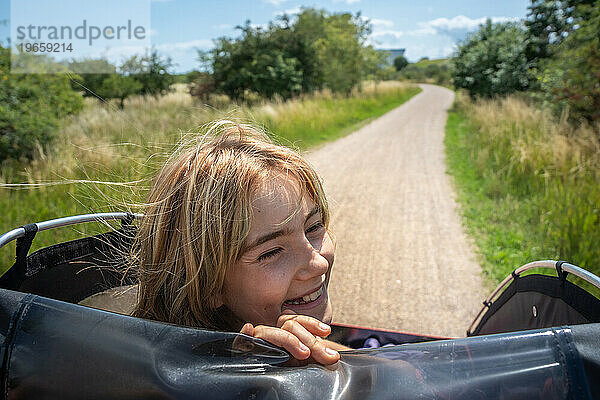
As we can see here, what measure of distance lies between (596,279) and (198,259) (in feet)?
3.81

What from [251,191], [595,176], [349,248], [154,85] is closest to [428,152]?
[595,176]

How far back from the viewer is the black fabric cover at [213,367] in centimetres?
91

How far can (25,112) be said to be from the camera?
23.2ft

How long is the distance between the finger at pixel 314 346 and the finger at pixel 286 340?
0.02m

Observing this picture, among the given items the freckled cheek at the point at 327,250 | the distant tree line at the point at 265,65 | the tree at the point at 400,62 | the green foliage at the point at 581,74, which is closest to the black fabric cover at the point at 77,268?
the freckled cheek at the point at 327,250

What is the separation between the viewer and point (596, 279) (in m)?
1.41

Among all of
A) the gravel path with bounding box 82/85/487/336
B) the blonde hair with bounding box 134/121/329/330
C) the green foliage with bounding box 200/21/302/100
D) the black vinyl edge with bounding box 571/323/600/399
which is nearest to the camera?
the black vinyl edge with bounding box 571/323/600/399

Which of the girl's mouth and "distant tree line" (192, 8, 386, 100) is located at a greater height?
"distant tree line" (192, 8, 386, 100)

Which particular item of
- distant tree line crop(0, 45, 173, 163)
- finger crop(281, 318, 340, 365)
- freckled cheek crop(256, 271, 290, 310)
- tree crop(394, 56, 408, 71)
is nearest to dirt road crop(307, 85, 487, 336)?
freckled cheek crop(256, 271, 290, 310)

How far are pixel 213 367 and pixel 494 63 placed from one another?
78.6 ft

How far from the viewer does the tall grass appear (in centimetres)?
490

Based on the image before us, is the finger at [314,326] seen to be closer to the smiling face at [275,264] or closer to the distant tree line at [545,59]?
the smiling face at [275,264]

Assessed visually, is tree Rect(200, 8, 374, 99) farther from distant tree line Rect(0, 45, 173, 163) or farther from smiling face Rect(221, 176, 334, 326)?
smiling face Rect(221, 176, 334, 326)

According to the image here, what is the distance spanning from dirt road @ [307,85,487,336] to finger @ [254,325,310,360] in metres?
1.13
